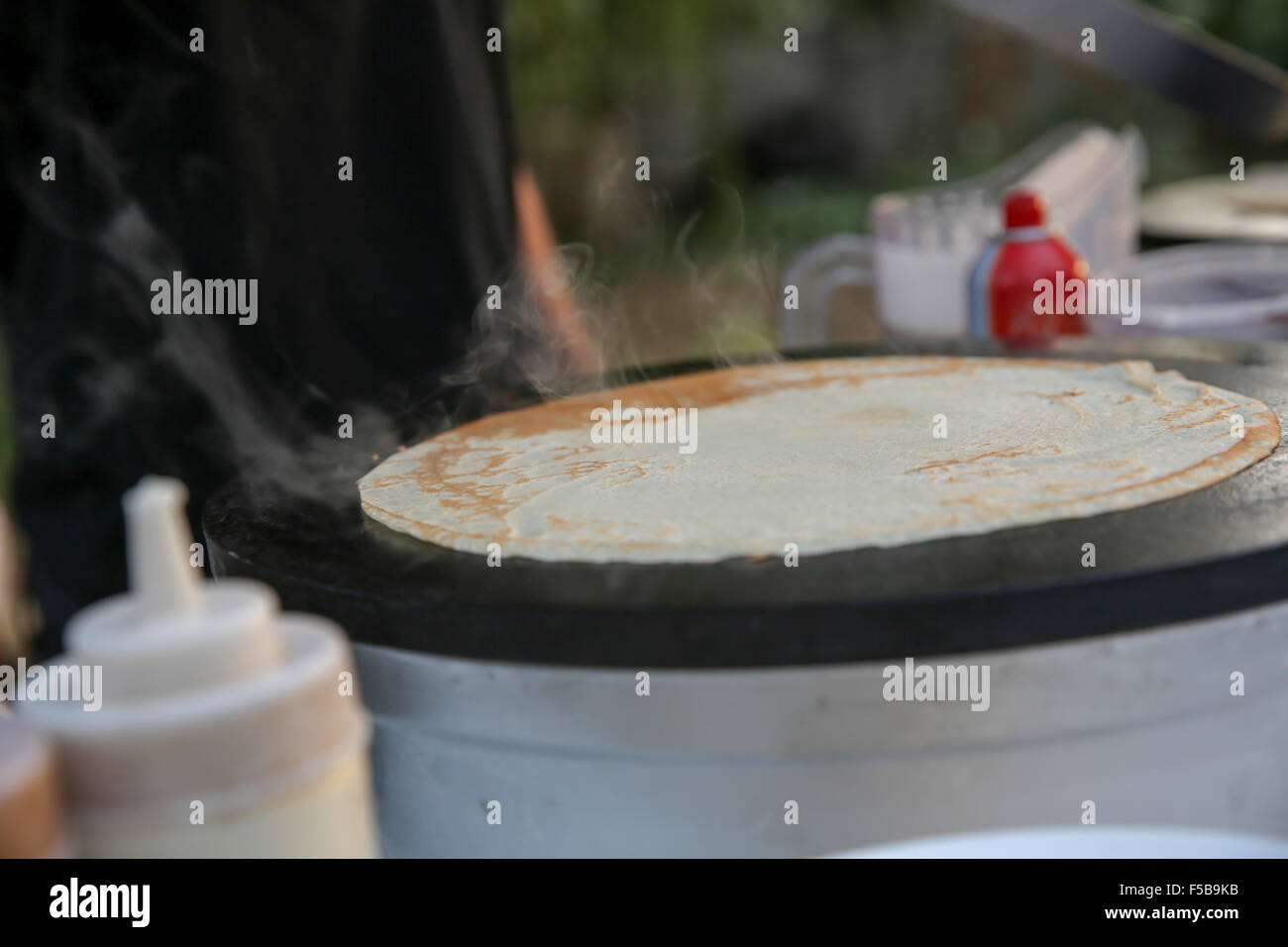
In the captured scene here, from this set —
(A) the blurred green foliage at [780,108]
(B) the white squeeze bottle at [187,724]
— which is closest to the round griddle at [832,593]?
(B) the white squeeze bottle at [187,724]

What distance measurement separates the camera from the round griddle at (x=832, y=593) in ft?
3.23

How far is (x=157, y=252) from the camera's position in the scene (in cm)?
219

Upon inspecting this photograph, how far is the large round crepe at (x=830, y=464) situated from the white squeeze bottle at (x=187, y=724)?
A: 553mm

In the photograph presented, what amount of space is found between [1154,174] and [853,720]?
10.3 m

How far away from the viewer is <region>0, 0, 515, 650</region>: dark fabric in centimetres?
216

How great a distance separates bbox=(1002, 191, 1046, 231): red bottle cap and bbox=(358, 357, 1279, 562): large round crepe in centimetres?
53

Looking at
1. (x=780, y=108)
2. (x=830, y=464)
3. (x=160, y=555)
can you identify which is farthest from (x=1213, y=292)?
(x=780, y=108)

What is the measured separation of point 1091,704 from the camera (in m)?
1.02

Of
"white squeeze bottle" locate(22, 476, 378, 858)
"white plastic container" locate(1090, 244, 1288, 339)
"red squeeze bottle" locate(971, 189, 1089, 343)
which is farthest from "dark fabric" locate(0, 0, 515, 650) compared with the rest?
"white squeeze bottle" locate(22, 476, 378, 858)

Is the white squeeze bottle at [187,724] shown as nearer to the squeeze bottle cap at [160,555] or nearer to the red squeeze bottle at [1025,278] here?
the squeeze bottle cap at [160,555]

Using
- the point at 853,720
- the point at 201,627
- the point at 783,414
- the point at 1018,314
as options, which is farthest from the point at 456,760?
the point at 1018,314

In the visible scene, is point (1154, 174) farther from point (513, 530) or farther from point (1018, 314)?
point (513, 530)

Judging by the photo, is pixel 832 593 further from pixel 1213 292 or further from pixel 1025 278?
pixel 1213 292

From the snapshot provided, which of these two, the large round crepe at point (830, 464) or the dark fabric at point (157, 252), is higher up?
the dark fabric at point (157, 252)
